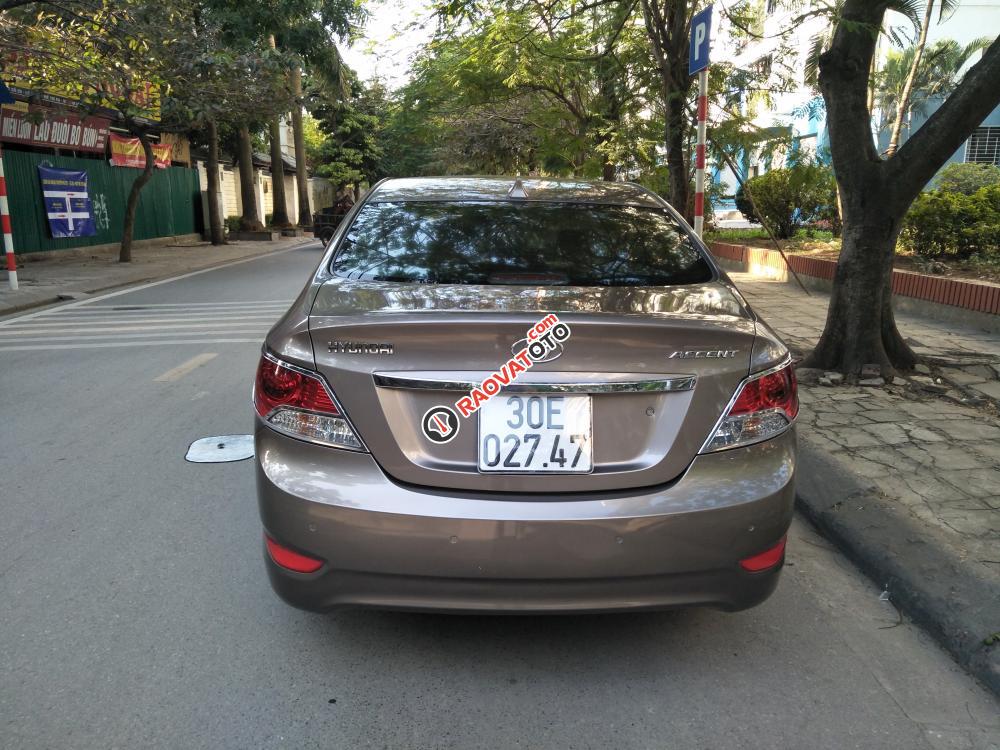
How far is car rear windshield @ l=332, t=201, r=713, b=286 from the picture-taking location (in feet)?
9.85

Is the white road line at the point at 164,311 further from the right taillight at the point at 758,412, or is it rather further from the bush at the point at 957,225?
the right taillight at the point at 758,412

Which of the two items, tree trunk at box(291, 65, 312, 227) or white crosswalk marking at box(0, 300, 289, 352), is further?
tree trunk at box(291, 65, 312, 227)

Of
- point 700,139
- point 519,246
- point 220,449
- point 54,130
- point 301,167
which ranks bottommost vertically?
point 220,449

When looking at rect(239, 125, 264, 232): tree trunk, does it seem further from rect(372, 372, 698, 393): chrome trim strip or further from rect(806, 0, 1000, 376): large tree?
rect(372, 372, 698, 393): chrome trim strip

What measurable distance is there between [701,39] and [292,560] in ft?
20.2

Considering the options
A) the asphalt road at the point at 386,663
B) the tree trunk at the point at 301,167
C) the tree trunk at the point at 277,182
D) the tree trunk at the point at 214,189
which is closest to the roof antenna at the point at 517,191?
the asphalt road at the point at 386,663

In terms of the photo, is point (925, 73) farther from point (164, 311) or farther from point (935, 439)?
point (935, 439)

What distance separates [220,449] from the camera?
4.86m

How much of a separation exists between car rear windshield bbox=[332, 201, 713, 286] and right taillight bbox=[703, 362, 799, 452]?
63 centimetres

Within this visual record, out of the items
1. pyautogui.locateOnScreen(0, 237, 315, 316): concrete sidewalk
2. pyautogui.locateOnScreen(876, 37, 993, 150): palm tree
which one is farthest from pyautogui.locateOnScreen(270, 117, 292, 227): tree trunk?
pyautogui.locateOnScreen(876, 37, 993, 150): palm tree

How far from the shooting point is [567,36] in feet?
46.1

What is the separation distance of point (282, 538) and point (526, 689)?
0.89 m

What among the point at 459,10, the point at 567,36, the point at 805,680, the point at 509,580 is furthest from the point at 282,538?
the point at 567,36

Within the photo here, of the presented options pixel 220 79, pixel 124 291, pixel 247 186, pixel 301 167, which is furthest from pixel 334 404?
pixel 301 167
